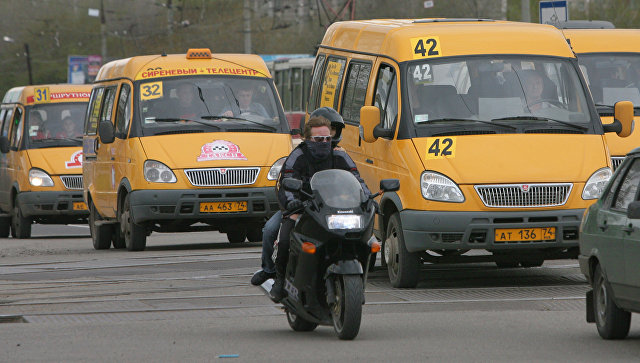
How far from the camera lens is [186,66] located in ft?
59.0

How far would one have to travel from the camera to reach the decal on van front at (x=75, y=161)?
22641mm

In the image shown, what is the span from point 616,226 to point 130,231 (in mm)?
9973

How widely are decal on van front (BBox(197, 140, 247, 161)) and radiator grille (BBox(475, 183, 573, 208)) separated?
5765 millimetres

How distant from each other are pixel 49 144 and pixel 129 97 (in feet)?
18.5

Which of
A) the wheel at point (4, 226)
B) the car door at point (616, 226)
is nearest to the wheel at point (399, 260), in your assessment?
the car door at point (616, 226)

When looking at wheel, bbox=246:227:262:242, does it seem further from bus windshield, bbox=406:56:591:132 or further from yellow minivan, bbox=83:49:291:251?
bus windshield, bbox=406:56:591:132

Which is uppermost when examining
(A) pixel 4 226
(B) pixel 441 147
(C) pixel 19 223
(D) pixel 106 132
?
(B) pixel 441 147

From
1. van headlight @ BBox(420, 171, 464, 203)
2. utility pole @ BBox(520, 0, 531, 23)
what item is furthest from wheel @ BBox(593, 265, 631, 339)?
utility pole @ BBox(520, 0, 531, 23)

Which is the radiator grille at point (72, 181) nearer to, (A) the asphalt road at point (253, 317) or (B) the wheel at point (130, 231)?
(B) the wheel at point (130, 231)

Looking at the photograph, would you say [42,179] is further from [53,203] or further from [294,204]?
[294,204]

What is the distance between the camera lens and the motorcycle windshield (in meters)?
8.96

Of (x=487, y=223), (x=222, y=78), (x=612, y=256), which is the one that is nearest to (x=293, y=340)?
(x=612, y=256)

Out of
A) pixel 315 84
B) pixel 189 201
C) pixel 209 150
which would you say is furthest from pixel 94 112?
pixel 315 84

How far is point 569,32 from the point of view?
58.7 feet
